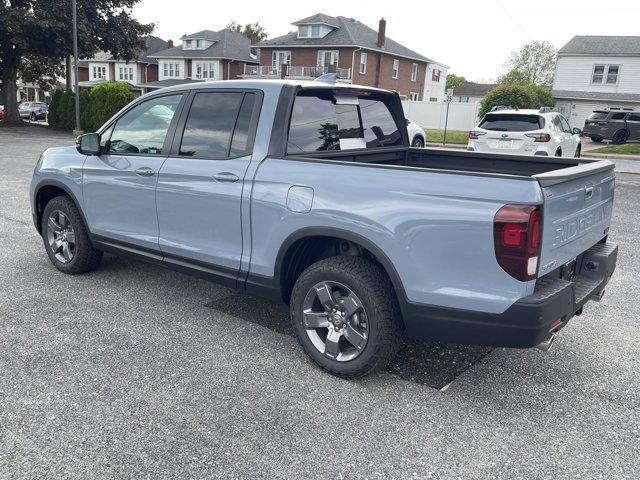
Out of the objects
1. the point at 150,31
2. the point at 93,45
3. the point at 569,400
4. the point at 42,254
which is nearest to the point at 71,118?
the point at 93,45

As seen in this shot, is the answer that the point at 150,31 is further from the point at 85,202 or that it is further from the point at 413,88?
the point at 85,202

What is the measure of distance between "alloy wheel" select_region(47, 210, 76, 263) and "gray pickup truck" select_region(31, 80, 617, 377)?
76 millimetres

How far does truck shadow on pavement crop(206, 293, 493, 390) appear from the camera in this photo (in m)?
3.74

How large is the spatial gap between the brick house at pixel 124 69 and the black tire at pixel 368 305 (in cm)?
Answer: 6326

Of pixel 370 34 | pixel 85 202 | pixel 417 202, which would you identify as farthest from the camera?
pixel 370 34

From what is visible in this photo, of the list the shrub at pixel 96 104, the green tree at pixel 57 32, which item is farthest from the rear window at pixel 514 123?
the green tree at pixel 57 32

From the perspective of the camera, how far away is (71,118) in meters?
31.0

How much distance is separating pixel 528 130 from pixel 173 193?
11.3 meters

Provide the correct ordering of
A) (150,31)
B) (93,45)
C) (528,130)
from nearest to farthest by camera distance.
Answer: (528,130)
(93,45)
(150,31)

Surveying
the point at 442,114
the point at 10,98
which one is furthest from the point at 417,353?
the point at 442,114

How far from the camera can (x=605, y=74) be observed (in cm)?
3991

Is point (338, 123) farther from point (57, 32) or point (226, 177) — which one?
point (57, 32)

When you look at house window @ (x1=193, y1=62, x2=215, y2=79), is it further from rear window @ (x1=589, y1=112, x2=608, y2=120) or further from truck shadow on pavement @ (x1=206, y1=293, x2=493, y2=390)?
truck shadow on pavement @ (x1=206, y1=293, x2=493, y2=390)

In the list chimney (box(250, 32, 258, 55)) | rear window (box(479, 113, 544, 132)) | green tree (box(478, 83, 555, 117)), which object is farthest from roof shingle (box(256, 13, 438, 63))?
rear window (box(479, 113, 544, 132))
